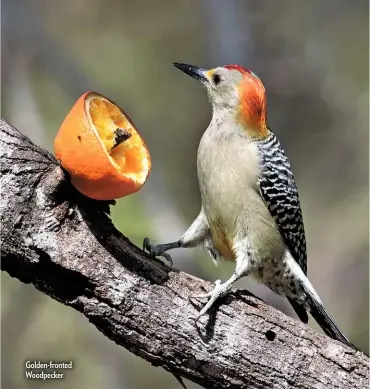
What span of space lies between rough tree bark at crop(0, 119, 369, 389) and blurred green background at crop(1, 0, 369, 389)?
2181 mm

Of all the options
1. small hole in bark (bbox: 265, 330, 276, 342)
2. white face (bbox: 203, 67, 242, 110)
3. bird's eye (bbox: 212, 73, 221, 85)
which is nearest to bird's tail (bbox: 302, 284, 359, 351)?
small hole in bark (bbox: 265, 330, 276, 342)

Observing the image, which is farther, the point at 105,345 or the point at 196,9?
the point at 196,9

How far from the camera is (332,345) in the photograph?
3.10 m

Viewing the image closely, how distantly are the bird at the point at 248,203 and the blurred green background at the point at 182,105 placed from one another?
4.51 feet

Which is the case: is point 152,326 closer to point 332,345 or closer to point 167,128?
point 332,345

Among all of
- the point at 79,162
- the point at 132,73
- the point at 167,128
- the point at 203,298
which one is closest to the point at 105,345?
the point at 167,128

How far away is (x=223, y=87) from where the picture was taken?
3984mm

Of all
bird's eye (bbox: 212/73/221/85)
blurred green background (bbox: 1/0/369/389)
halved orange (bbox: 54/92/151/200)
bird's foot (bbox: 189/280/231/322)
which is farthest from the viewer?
blurred green background (bbox: 1/0/369/389)

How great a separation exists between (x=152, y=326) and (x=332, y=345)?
80cm

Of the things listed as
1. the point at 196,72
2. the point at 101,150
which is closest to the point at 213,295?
the point at 101,150

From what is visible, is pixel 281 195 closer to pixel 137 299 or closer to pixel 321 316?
Result: pixel 321 316

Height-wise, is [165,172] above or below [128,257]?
above

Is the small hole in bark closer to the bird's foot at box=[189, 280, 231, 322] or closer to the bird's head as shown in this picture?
the bird's foot at box=[189, 280, 231, 322]

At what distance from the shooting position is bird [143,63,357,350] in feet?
12.1
